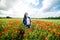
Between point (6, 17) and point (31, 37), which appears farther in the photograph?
point (6, 17)

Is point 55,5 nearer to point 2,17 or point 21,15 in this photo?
point 21,15

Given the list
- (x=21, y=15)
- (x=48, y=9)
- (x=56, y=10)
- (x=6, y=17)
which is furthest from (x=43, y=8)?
(x=6, y=17)

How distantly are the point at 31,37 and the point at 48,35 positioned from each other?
1.72ft

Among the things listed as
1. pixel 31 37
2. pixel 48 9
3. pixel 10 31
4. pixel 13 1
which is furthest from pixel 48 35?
pixel 13 1

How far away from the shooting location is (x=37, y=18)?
595cm

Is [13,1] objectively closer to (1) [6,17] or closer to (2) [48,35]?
(1) [6,17]

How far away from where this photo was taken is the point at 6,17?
20.4 feet

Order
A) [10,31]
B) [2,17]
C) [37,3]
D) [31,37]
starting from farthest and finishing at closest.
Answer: [2,17] < [37,3] < [10,31] < [31,37]

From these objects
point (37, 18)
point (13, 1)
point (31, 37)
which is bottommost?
point (31, 37)

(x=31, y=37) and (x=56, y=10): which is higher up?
(x=56, y=10)

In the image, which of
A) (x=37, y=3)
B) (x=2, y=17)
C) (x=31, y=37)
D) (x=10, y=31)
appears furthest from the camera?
(x=2, y=17)

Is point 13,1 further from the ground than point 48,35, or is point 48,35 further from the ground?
point 13,1

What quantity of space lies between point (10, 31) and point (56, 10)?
2317mm

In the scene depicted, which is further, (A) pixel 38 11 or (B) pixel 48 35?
(A) pixel 38 11
